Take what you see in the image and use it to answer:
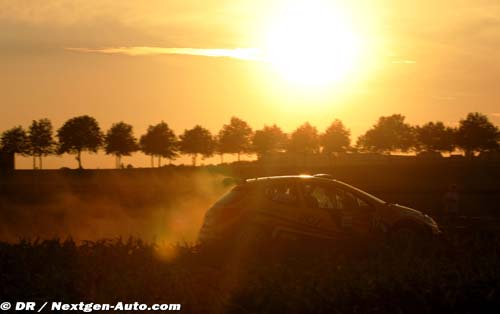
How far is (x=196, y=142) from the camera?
12962 centimetres

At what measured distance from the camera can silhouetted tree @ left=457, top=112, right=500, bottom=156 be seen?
12781cm

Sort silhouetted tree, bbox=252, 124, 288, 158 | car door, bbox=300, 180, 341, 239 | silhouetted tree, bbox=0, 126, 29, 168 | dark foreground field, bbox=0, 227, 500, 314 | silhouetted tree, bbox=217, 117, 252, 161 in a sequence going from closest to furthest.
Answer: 1. dark foreground field, bbox=0, 227, 500, 314
2. car door, bbox=300, 180, 341, 239
3. silhouetted tree, bbox=0, 126, 29, 168
4. silhouetted tree, bbox=217, 117, 252, 161
5. silhouetted tree, bbox=252, 124, 288, 158

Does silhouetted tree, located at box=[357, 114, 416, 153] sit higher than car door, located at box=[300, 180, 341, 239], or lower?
higher

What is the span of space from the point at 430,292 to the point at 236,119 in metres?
130

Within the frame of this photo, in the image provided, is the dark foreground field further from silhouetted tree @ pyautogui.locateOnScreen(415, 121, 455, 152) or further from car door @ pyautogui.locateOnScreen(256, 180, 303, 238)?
silhouetted tree @ pyautogui.locateOnScreen(415, 121, 455, 152)

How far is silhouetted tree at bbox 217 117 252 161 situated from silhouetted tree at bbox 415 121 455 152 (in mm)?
30849

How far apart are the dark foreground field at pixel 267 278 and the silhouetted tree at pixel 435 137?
436 ft

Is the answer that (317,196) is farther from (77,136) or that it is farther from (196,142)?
(196,142)

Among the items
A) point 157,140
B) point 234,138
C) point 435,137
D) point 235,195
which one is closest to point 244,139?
point 234,138

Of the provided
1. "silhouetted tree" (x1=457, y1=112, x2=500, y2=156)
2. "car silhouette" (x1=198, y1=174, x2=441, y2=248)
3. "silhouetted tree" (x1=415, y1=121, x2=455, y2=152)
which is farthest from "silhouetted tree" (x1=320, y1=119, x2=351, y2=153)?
"car silhouette" (x1=198, y1=174, x2=441, y2=248)

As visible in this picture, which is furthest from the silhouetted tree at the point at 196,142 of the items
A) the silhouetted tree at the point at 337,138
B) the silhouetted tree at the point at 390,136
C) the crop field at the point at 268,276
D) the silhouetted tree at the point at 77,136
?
the crop field at the point at 268,276

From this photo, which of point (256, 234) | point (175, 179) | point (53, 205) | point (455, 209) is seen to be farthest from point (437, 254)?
point (175, 179)

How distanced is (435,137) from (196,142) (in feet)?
135

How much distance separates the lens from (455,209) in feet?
81.1
